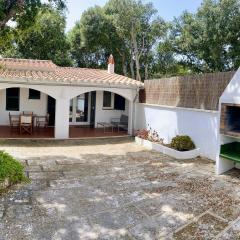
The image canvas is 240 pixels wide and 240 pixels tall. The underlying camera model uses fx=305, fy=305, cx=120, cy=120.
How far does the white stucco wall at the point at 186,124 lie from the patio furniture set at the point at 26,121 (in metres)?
5.95

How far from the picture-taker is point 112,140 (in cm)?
1582

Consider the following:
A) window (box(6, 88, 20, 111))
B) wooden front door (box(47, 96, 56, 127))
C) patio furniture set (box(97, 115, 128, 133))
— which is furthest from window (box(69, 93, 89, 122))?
window (box(6, 88, 20, 111))

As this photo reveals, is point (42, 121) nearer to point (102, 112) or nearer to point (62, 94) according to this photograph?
point (102, 112)

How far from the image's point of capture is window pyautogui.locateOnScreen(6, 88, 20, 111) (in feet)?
59.1

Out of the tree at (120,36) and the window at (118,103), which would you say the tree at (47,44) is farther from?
the window at (118,103)

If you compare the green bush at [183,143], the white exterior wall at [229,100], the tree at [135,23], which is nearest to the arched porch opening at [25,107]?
the green bush at [183,143]

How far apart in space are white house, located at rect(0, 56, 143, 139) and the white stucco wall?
75.4 inches

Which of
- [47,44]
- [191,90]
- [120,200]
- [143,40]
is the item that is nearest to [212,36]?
[143,40]

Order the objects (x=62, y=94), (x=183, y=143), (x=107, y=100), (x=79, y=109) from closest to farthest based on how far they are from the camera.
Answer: (x=183, y=143) < (x=62, y=94) < (x=79, y=109) < (x=107, y=100)

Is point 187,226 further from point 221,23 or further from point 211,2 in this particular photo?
point 211,2

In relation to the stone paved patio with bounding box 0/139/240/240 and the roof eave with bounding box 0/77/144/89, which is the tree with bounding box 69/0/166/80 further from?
the stone paved patio with bounding box 0/139/240/240

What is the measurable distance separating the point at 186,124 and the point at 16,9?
7737mm

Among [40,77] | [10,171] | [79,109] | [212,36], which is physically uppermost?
[212,36]

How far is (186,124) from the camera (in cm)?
1277
